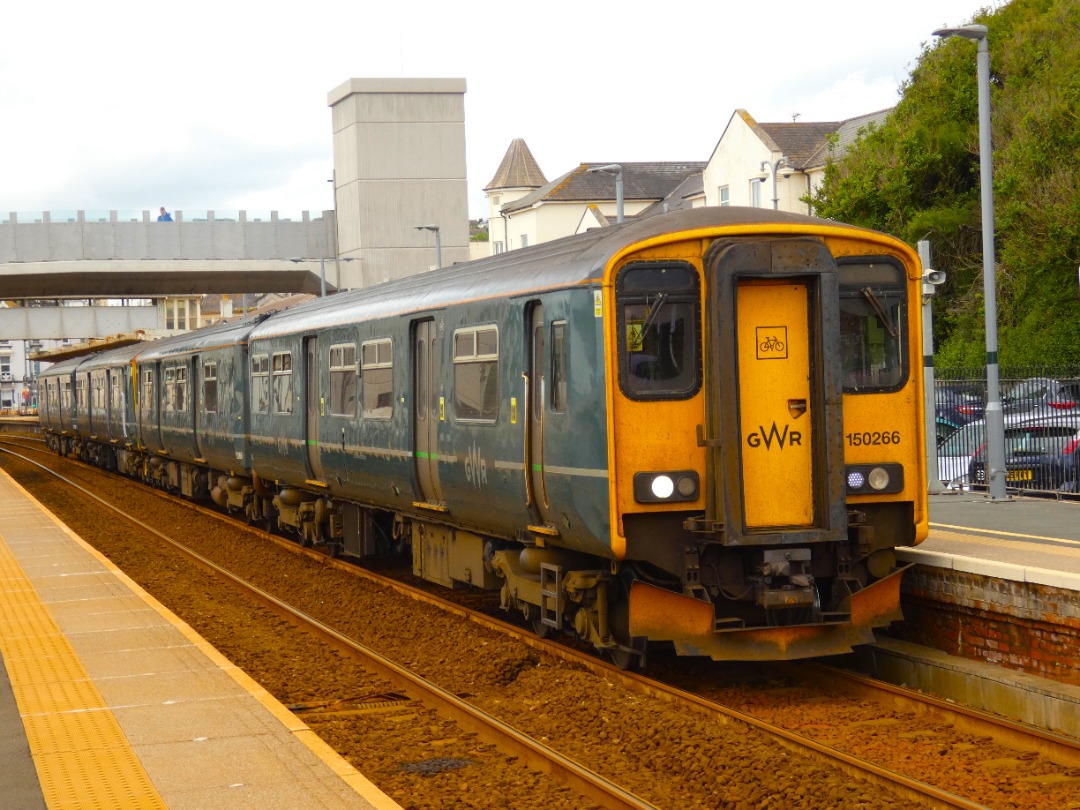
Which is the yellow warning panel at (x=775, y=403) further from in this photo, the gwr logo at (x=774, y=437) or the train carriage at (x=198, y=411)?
the train carriage at (x=198, y=411)

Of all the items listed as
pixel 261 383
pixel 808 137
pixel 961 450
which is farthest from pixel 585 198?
pixel 261 383

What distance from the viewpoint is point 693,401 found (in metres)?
9.52

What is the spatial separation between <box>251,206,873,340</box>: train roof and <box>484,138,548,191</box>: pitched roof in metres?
92.0

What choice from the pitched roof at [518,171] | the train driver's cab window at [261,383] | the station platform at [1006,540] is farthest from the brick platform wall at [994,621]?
the pitched roof at [518,171]

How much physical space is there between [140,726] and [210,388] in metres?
15.8

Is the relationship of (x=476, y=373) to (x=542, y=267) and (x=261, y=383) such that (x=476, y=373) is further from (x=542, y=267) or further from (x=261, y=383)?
(x=261, y=383)

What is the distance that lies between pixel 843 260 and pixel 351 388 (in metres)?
6.98

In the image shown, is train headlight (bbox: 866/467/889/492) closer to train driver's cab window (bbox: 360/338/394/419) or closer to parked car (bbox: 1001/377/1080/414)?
train driver's cab window (bbox: 360/338/394/419)

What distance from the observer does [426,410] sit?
13117 millimetres

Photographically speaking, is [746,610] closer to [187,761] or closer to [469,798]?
[469,798]

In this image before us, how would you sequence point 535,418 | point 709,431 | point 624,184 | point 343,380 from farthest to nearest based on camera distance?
point 624,184
point 343,380
point 535,418
point 709,431

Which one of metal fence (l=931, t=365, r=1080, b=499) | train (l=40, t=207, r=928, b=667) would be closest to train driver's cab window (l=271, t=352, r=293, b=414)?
train (l=40, t=207, r=928, b=667)

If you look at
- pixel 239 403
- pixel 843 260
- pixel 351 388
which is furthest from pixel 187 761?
pixel 239 403

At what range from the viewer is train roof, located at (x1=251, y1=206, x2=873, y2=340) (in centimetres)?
964
